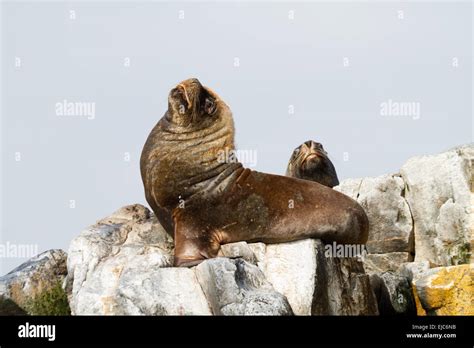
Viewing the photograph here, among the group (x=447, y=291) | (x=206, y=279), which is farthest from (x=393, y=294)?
(x=206, y=279)

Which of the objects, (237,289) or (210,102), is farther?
(210,102)

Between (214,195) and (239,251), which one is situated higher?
(214,195)

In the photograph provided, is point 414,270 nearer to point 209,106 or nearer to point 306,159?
point 306,159

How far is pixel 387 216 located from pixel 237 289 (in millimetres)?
5890

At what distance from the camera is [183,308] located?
42.1ft

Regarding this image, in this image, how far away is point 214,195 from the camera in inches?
559

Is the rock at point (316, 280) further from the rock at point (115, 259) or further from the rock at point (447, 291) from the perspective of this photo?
the rock at point (115, 259)

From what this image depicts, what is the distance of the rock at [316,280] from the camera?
13.4 meters

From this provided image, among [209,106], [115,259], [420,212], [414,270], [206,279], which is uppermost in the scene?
[209,106]

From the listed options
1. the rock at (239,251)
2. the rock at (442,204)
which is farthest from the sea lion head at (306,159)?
the rock at (239,251)

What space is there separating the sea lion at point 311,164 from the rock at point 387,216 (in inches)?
31.3

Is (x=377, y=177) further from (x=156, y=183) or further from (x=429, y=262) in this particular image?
(x=156, y=183)

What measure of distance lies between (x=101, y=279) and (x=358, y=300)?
11.1 ft
